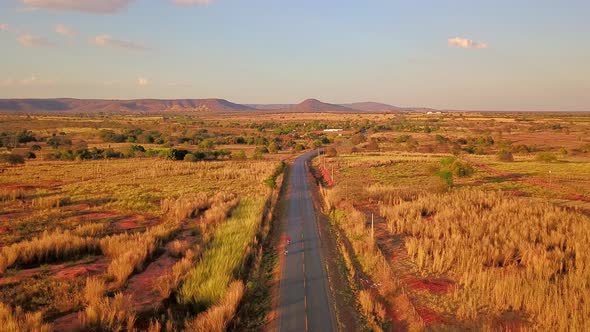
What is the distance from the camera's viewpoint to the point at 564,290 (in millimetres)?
14477

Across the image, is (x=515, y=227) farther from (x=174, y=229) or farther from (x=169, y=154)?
(x=169, y=154)

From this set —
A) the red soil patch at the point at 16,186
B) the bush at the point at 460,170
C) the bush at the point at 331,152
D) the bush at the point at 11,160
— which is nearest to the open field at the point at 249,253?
the red soil patch at the point at 16,186

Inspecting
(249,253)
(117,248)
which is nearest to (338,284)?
(249,253)

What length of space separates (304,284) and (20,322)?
10.1m

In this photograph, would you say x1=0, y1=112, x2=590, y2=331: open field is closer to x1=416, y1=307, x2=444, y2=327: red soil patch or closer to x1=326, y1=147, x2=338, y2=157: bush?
x1=416, y1=307, x2=444, y2=327: red soil patch

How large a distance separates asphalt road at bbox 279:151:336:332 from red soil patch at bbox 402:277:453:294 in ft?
12.4

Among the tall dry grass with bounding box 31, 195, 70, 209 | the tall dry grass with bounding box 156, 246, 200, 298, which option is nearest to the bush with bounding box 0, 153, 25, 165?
the tall dry grass with bounding box 31, 195, 70, 209

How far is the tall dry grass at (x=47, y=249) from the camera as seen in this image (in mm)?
17984

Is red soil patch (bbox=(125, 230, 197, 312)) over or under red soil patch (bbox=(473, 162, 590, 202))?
under

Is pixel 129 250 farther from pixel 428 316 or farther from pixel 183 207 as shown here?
pixel 428 316

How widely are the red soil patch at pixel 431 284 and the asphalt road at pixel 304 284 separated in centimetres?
377

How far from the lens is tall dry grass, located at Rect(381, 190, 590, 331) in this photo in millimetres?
14086

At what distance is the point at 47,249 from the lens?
19297 millimetres

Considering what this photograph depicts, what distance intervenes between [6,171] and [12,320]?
49.2 meters
